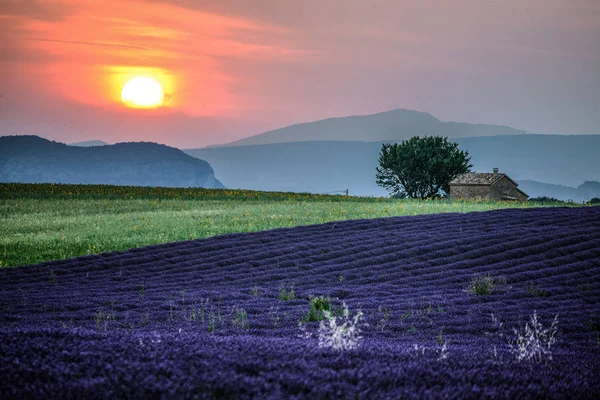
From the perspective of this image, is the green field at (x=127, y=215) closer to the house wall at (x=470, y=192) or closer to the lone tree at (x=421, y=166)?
the house wall at (x=470, y=192)

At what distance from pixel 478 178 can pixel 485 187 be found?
219 centimetres

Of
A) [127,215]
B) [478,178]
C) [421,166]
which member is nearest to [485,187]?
[478,178]

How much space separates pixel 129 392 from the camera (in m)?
3.37

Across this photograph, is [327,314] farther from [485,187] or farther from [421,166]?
[421,166]

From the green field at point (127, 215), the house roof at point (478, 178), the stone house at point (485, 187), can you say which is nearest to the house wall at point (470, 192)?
the stone house at point (485, 187)

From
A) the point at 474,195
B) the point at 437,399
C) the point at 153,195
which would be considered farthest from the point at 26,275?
the point at 474,195

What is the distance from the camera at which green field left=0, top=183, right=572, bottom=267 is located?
76.5 feet

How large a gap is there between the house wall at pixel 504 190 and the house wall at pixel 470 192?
57 centimetres

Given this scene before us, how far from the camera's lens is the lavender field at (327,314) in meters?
3.72

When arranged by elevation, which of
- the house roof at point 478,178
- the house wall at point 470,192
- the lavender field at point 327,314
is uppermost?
the house roof at point 478,178

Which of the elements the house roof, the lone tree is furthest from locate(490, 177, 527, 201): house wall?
the lone tree

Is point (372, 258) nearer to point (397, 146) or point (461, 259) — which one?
point (461, 259)

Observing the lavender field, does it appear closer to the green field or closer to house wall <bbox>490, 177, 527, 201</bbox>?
Result: the green field

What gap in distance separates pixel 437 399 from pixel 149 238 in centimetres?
2186
